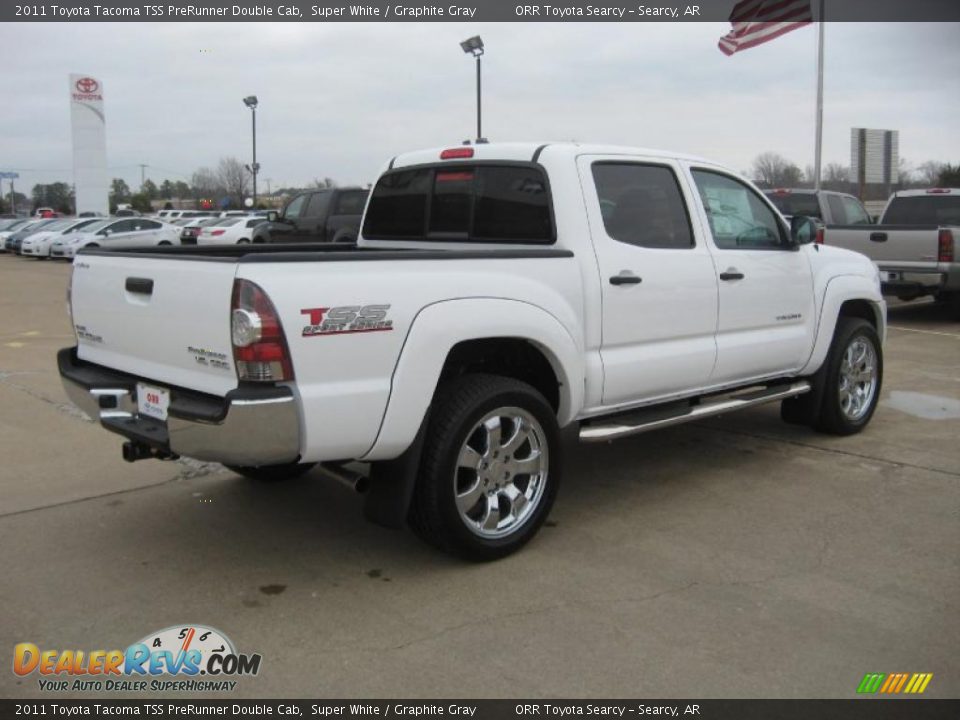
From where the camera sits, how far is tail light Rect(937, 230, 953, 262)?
1215cm

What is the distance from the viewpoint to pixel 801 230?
586 centimetres

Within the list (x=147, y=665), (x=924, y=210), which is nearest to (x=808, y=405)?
(x=147, y=665)

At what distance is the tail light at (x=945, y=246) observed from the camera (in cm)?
1215

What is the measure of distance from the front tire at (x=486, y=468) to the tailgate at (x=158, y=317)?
38.2 inches

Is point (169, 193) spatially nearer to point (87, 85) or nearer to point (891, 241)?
point (87, 85)

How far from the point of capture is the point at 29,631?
3.52m

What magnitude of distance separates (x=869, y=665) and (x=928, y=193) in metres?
13.0

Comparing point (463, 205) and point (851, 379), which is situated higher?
point (463, 205)

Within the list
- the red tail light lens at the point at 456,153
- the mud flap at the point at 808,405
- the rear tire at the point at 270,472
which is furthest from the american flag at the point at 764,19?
the rear tire at the point at 270,472

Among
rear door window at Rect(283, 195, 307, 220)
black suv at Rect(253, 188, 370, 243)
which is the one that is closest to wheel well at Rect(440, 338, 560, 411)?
black suv at Rect(253, 188, 370, 243)

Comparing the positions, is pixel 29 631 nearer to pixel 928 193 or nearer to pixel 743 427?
pixel 743 427

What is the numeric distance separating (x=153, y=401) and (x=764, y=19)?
1849cm
